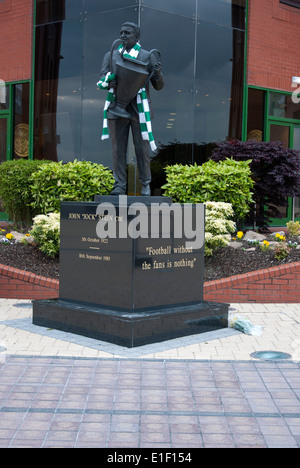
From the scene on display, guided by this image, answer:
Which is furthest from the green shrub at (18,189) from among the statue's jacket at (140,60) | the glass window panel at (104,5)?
the statue's jacket at (140,60)

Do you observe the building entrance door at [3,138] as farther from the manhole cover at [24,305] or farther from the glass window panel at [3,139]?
the manhole cover at [24,305]

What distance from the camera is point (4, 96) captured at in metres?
15.4

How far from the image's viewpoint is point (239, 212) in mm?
11180

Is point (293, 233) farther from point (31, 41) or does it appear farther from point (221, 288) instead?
point (31, 41)

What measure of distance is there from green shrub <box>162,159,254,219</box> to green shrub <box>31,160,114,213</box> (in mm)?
1230

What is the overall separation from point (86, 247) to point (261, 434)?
357cm

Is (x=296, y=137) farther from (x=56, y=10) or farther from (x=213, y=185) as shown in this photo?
(x=56, y=10)

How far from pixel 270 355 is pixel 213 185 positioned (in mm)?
5118

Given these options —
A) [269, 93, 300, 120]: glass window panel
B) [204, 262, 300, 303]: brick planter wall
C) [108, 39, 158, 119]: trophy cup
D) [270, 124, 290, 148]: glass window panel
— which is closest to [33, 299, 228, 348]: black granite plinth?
[204, 262, 300, 303]: brick planter wall

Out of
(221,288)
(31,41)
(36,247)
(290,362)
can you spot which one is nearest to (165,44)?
(31,41)

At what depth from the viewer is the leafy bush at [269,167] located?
12094mm

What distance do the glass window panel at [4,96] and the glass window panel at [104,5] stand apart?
10.3 ft

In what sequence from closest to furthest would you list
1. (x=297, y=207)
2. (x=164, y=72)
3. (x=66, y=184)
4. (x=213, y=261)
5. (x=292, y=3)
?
(x=213, y=261) < (x=66, y=184) < (x=164, y=72) < (x=292, y=3) < (x=297, y=207)

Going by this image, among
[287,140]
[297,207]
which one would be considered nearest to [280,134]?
[287,140]
